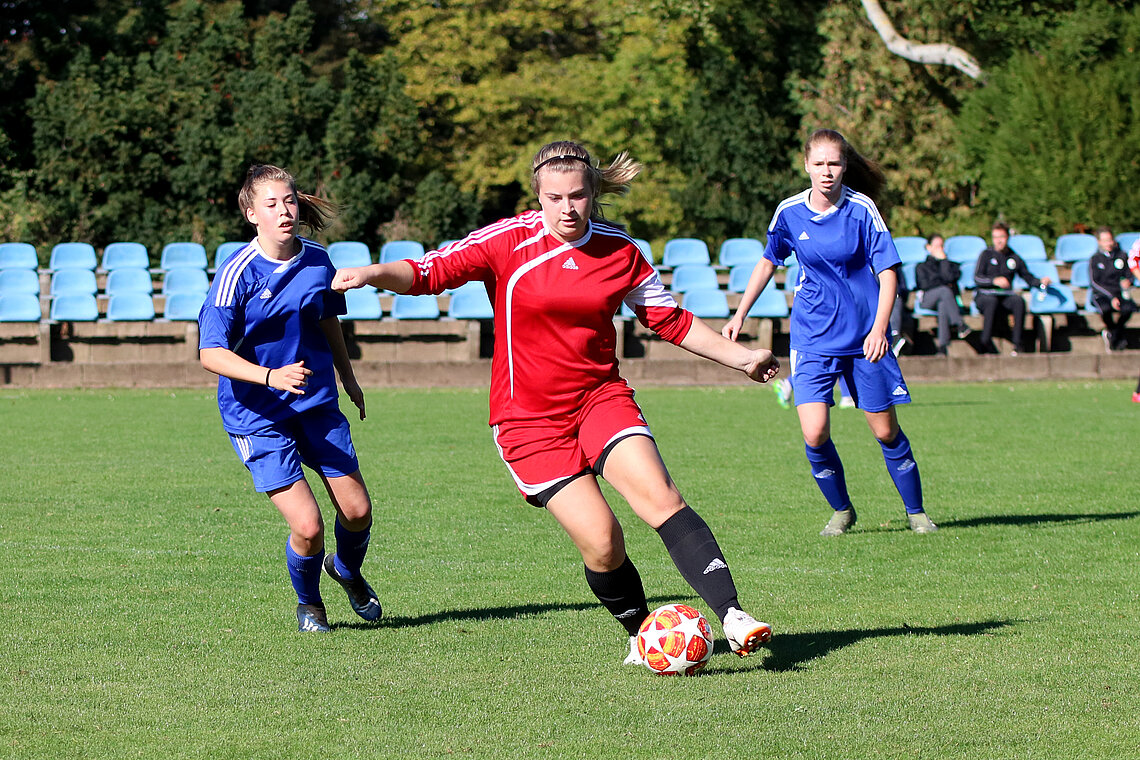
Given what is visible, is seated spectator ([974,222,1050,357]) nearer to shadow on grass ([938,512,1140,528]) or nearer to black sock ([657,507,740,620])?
shadow on grass ([938,512,1140,528])

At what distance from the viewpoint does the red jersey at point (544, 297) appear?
502 cm

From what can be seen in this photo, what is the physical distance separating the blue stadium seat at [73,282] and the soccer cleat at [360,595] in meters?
16.0

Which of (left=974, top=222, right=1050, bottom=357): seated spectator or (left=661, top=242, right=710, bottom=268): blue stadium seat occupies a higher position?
(left=661, top=242, right=710, bottom=268): blue stadium seat

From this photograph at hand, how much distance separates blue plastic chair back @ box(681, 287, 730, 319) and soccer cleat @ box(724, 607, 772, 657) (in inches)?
630

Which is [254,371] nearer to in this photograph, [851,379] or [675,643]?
[675,643]

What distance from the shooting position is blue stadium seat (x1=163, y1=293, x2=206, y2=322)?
20.0 metres

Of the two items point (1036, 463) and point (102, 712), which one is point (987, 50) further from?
point (102, 712)

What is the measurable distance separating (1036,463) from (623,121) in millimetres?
24691

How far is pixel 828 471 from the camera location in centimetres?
803

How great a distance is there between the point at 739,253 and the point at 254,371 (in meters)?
18.1

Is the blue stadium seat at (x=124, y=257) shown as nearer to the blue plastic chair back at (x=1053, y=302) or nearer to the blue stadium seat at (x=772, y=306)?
the blue stadium seat at (x=772, y=306)

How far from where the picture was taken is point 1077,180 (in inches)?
933

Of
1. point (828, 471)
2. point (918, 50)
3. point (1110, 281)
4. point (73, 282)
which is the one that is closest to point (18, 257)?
point (73, 282)

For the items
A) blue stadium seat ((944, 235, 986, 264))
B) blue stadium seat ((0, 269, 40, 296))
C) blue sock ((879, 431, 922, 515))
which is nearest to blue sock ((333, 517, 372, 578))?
blue sock ((879, 431, 922, 515))
